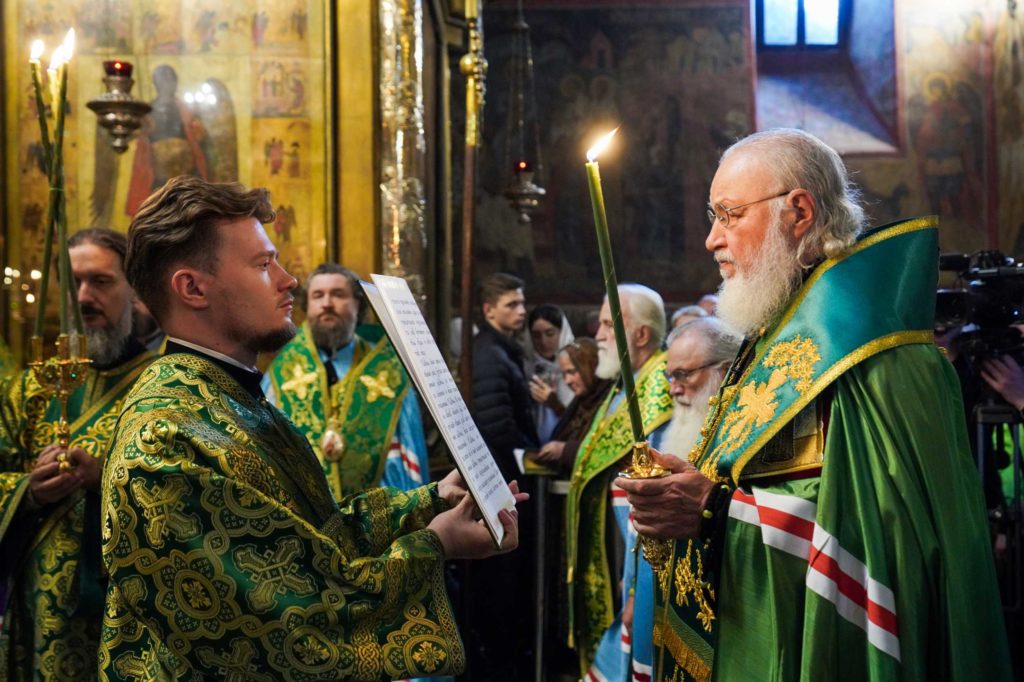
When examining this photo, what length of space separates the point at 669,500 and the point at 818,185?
30.9 inches

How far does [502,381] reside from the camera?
21.6ft

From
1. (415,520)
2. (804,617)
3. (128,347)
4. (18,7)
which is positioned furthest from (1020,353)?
(18,7)

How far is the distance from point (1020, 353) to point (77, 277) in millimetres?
3213

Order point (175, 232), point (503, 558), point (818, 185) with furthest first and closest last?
1. point (503, 558)
2. point (818, 185)
3. point (175, 232)

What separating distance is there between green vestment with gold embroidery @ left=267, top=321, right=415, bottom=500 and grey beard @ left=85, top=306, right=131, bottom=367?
1.47 m

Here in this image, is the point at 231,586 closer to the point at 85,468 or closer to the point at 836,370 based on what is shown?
the point at 836,370

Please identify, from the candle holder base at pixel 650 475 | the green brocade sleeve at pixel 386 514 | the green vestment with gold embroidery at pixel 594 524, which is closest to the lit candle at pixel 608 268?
the candle holder base at pixel 650 475

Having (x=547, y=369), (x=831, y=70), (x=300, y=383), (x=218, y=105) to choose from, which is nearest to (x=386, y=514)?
(x=300, y=383)

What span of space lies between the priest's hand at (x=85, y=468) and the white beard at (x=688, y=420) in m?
1.81

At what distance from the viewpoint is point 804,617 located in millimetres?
2209

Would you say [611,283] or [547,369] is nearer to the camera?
[611,283]

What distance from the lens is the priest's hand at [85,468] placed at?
304 centimetres

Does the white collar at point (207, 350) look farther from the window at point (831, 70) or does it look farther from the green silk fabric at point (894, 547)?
the window at point (831, 70)

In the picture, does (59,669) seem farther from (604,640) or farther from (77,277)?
(604,640)
